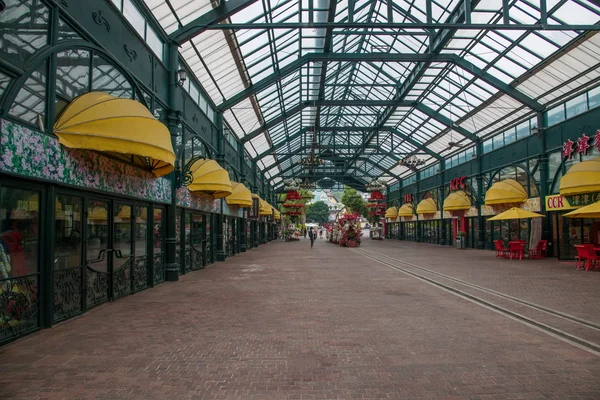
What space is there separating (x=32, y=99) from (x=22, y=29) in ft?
3.18

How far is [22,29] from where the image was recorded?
223 inches

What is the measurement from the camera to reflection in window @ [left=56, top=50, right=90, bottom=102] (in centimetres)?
658

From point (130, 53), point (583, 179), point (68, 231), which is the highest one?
point (130, 53)

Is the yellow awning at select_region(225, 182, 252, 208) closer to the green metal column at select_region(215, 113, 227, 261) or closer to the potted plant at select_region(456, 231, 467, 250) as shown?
the green metal column at select_region(215, 113, 227, 261)

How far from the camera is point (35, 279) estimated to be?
609 cm

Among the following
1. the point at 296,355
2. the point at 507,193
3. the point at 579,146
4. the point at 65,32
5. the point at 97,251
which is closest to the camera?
the point at 296,355

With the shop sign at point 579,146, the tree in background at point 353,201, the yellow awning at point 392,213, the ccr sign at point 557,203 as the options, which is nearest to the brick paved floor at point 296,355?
the shop sign at point 579,146

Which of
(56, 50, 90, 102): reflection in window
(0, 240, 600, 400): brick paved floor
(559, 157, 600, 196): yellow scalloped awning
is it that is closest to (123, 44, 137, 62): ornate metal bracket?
(56, 50, 90, 102): reflection in window

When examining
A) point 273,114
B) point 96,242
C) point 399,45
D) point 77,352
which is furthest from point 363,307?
point 273,114

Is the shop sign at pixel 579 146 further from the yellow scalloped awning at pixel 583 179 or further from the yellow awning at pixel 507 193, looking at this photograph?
the yellow awning at pixel 507 193

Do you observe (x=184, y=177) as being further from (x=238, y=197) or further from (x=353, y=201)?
(x=353, y=201)

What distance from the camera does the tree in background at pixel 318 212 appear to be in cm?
9881

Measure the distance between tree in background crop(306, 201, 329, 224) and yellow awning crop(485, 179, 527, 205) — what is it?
3015 inches

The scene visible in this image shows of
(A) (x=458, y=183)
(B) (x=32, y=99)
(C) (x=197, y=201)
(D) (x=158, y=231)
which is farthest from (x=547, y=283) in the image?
(A) (x=458, y=183)
